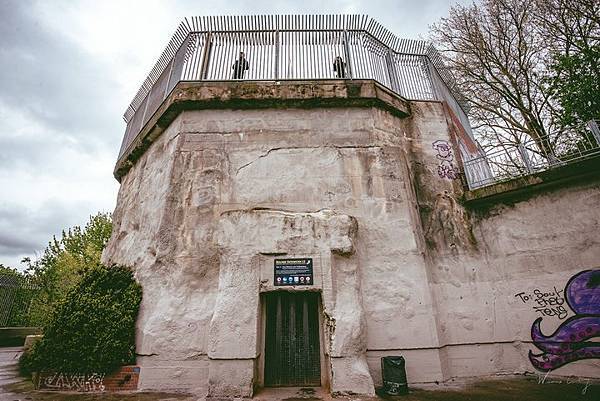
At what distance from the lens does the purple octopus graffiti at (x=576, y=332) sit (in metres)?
5.36

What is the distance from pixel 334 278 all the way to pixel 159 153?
5.59 m

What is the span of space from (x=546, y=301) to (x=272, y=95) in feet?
24.4

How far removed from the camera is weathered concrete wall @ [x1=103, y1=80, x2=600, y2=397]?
513 centimetres

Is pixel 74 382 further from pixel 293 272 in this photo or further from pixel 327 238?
pixel 327 238

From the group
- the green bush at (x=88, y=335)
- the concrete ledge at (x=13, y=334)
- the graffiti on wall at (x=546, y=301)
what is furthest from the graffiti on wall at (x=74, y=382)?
the concrete ledge at (x=13, y=334)

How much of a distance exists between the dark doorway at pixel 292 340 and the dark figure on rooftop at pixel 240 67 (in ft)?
18.5

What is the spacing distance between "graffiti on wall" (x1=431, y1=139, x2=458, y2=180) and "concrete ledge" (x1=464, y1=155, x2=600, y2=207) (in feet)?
2.13

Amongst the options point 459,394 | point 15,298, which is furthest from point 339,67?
point 15,298

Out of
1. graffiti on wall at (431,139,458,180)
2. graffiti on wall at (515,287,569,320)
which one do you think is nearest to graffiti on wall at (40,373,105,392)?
graffiti on wall at (515,287,569,320)

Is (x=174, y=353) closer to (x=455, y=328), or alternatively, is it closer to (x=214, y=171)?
(x=214, y=171)

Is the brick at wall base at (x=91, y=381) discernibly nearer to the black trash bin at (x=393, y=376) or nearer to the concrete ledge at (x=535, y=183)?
the black trash bin at (x=393, y=376)

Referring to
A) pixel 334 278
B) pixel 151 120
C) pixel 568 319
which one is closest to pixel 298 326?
pixel 334 278

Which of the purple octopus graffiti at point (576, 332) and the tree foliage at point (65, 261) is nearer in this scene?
the purple octopus graffiti at point (576, 332)

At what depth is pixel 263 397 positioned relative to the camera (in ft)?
15.1
